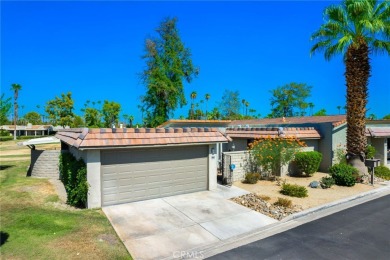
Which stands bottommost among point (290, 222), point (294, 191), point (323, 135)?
point (290, 222)

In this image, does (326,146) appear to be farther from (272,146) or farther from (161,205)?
(161,205)

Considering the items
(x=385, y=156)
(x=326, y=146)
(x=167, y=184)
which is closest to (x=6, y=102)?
(x=167, y=184)

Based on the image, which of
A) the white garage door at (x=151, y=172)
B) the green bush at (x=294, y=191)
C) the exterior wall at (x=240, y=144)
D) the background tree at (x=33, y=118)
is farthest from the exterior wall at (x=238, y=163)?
the background tree at (x=33, y=118)

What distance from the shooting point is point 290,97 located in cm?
5844

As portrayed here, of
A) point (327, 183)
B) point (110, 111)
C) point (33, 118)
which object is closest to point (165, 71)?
point (110, 111)

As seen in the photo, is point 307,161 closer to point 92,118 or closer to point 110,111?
point 110,111

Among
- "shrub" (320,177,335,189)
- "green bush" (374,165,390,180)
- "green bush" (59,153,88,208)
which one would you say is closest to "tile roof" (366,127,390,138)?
"green bush" (374,165,390,180)

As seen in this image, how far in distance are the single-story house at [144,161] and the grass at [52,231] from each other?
1.22 meters

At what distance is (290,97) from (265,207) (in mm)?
52470

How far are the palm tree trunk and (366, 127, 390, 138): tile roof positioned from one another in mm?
4529

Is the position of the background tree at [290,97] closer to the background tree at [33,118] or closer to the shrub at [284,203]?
the shrub at [284,203]

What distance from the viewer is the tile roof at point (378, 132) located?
63.1ft

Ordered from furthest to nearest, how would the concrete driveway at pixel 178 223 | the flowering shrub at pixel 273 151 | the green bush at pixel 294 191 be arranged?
1. the flowering shrub at pixel 273 151
2. the green bush at pixel 294 191
3. the concrete driveway at pixel 178 223

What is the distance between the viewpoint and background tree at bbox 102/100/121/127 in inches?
2162
